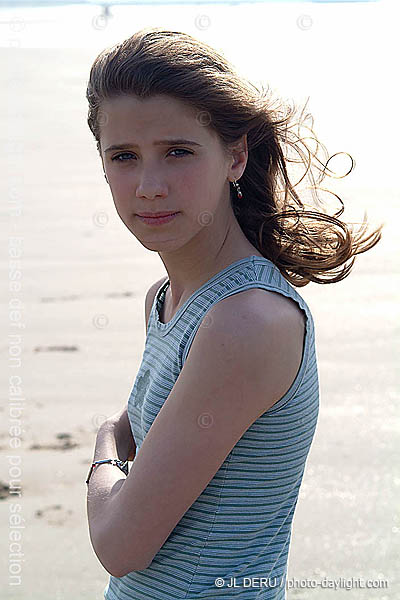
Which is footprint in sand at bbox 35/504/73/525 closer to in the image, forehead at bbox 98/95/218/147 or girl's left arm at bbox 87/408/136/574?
girl's left arm at bbox 87/408/136/574

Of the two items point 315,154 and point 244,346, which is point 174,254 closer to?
point 244,346

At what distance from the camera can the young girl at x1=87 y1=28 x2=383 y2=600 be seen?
4.67 feet

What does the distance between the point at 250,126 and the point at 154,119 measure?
0.26 meters

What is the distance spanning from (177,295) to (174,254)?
0.40ft

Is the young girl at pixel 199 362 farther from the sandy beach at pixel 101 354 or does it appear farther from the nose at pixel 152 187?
the sandy beach at pixel 101 354

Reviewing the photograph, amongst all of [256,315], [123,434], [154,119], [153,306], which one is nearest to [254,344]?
[256,315]

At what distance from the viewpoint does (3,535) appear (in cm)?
341

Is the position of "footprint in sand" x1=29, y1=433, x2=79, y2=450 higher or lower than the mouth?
higher

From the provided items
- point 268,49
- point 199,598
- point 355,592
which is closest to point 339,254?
point 199,598

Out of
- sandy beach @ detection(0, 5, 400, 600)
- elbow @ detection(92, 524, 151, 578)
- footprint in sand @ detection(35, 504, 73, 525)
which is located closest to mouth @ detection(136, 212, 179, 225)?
sandy beach @ detection(0, 5, 400, 600)

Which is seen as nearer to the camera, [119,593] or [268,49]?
[119,593]

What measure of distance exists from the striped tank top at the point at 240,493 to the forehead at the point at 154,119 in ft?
0.87

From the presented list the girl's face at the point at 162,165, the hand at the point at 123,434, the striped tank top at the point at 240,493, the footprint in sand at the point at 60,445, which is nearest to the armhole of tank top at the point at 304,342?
the striped tank top at the point at 240,493

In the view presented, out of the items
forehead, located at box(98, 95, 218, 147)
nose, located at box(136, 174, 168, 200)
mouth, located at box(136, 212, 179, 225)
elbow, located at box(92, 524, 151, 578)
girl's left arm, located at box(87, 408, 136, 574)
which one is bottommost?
elbow, located at box(92, 524, 151, 578)
